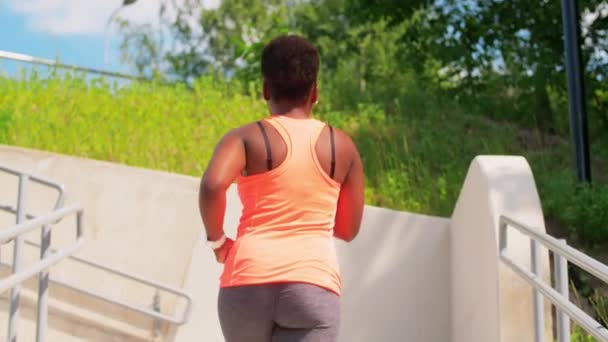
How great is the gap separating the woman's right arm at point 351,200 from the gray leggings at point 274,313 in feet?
0.96

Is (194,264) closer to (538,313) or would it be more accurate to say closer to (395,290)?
(395,290)

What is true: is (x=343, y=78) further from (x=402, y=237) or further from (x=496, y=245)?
(x=496, y=245)

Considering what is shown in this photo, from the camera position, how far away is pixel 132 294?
21.5 ft

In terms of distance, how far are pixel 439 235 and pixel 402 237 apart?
0.91ft

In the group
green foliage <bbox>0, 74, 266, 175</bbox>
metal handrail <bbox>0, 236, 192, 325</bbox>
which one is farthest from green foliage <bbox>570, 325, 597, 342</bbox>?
green foliage <bbox>0, 74, 266, 175</bbox>

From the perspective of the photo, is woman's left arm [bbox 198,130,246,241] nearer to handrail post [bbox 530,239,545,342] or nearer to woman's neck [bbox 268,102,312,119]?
woman's neck [bbox 268,102,312,119]

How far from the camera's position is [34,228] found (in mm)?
3049

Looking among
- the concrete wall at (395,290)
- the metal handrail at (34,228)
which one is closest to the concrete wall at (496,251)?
the concrete wall at (395,290)

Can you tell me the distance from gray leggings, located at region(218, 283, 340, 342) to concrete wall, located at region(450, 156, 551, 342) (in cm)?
208

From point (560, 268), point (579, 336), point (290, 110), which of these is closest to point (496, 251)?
point (560, 268)

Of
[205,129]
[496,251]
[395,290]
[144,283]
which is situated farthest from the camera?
[205,129]

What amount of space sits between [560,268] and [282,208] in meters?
1.62

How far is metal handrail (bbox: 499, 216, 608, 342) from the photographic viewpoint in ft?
8.82

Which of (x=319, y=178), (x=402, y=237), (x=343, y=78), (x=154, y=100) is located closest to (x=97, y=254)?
(x=402, y=237)
